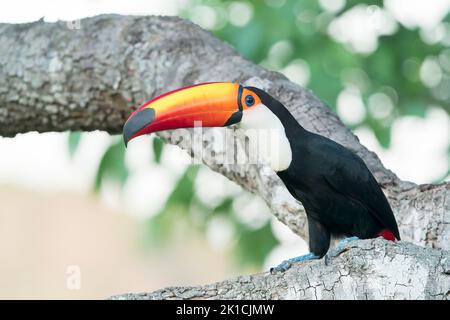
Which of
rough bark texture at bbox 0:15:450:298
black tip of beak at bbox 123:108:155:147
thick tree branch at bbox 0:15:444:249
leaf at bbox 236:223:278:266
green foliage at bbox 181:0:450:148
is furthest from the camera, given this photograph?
leaf at bbox 236:223:278:266

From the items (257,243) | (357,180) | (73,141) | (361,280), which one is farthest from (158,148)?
(361,280)

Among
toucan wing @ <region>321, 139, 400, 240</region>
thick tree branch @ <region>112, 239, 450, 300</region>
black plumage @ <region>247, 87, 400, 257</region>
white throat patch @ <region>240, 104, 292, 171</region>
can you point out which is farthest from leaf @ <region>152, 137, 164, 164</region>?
thick tree branch @ <region>112, 239, 450, 300</region>

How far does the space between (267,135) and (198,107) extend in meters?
0.28

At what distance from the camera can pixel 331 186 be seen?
336 cm

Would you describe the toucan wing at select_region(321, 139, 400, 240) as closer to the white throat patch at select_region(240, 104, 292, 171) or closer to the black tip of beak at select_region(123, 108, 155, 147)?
the white throat patch at select_region(240, 104, 292, 171)

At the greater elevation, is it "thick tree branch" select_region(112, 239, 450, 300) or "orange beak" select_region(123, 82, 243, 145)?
"orange beak" select_region(123, 82, 243, 145)

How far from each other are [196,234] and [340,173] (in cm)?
226

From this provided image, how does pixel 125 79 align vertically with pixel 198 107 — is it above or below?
above

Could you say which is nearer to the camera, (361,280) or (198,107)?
(361,280)

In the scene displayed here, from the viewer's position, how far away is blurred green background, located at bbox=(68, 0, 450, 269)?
493cm

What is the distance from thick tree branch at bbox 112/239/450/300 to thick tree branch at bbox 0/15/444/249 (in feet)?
3.98

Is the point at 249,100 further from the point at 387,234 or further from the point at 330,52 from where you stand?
the point at 330,52

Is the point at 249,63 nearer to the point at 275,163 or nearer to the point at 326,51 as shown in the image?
the point at 275,163
